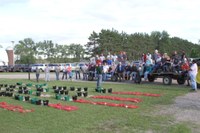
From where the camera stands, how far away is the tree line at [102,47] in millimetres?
91938

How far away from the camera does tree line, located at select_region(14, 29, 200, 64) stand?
3620 inches

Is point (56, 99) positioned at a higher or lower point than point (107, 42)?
lower

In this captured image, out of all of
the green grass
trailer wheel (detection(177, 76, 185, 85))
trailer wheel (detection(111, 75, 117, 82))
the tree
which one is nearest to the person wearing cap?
trailer wheel (detection(111, 75, 117, 82))

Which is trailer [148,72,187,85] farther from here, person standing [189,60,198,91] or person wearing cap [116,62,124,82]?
person wearing cap [116,62,124,82]

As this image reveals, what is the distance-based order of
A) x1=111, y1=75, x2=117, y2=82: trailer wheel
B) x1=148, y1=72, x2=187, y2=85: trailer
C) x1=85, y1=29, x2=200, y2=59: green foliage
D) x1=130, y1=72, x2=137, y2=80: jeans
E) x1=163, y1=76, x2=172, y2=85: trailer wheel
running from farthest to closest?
x1=85, y1=29, x2=200, y2=59: green foliage < x1=111, y1=75, x2=117, y2=82: trailer wheel < x1=130, y1=72, x2=137, y2=80: jeans < x1=163, y1=76, x2=172, y2=85: trailer wheel < x1=148, y1=72, x2=187, y2=85: trailer

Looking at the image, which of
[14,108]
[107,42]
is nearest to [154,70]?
[14,108]

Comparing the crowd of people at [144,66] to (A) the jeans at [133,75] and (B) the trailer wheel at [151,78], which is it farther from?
(B) the trailer wheel at [151,78]

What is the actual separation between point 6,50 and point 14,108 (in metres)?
99.3

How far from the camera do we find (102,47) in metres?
90.9

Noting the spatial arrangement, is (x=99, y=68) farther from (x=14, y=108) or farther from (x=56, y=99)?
(x=14, y=108)

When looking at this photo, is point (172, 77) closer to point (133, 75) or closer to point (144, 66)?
point (144, 66)

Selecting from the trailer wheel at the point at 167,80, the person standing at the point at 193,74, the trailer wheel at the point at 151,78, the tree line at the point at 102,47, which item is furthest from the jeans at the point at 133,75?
the tree line at the point at 102,47

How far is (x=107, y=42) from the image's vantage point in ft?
301

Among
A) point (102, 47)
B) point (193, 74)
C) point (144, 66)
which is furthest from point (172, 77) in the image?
point (102, 47)
